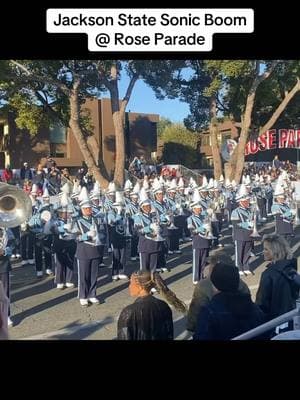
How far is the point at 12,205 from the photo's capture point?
550cm

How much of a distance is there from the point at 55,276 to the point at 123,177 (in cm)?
165

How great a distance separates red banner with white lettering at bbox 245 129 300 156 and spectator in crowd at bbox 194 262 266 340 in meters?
2.87

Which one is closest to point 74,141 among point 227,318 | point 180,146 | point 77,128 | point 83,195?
point 77,128

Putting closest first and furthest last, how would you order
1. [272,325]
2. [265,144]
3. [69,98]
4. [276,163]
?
1. [272,325]
2. [69,98]
3. [265,144]
4. [276,163]

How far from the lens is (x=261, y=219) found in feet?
25.7

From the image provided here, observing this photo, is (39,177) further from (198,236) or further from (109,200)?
(198,236)

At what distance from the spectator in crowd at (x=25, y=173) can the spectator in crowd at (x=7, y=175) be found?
11cm

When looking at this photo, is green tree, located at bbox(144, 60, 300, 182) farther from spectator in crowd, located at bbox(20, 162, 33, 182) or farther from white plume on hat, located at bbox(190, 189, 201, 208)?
spectator in crowd, located at bbox(20, 162, 33, 182)

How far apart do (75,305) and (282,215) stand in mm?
3582

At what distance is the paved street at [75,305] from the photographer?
4.87 metres

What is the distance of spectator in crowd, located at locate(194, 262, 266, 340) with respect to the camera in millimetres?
2951

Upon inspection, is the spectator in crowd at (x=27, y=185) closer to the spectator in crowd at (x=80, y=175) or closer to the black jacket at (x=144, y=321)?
the spectator in crowd at (x=80, y=175)

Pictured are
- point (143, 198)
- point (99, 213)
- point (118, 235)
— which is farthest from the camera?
point (118, 235)

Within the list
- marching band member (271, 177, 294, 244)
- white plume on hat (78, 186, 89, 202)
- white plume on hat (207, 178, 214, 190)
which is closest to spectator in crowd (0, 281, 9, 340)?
white plume on hat (78, 186, 89, 202)
